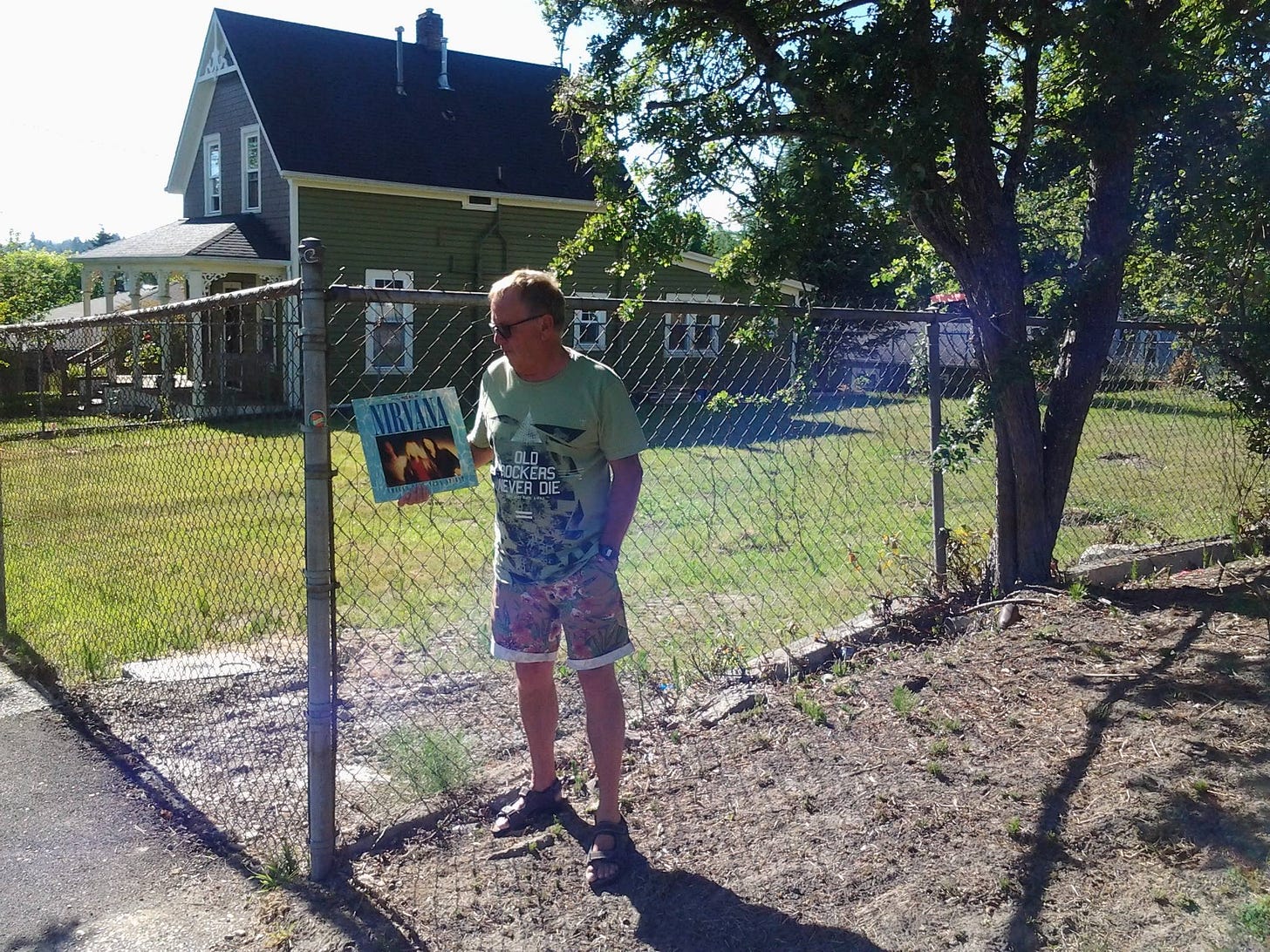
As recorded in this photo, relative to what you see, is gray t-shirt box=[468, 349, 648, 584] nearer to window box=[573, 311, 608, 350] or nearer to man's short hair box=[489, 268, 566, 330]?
man's short hair box=[489, 268, 566, 330]

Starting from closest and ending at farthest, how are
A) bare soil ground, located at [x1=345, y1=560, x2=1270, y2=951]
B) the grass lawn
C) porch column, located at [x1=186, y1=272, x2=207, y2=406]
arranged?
bare soil ground, located at [x1=345, y1=560, x2=1270, y2=951], porch column, located at [x1=186, y1=272, x2=207, y2=406], the grass lawn

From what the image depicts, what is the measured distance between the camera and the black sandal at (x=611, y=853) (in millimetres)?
3152

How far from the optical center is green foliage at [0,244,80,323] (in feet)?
92.5

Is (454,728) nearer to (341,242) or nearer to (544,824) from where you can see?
(544,824)

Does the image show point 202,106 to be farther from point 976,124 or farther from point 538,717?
point 538,717

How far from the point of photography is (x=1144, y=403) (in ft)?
25.9

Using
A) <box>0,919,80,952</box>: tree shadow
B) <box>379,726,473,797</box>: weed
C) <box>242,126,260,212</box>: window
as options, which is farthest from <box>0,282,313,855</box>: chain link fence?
<box>242,126,260,212</box>: window

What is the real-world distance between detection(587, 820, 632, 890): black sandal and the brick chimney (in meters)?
22.2

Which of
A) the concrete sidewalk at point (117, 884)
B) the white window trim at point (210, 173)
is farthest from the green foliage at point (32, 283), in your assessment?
the concrete sidewalk at point (117, 884)

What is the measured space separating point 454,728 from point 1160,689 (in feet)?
9.20

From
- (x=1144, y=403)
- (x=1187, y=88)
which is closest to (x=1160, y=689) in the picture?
(x=1187, y=88)

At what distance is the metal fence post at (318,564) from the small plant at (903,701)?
2132 mm

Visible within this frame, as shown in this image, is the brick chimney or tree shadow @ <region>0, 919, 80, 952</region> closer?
tree shadow @ <region>0, 919, 80, 952</region>

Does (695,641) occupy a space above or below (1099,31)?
below
